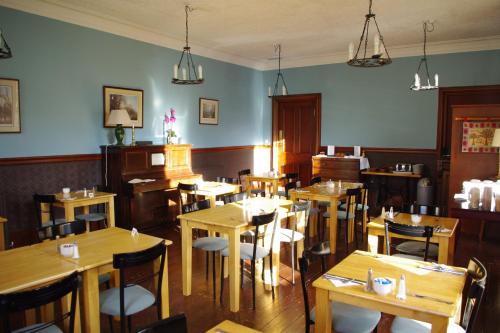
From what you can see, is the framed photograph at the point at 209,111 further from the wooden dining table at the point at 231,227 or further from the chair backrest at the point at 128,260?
the chair backrest at the point at 128,260

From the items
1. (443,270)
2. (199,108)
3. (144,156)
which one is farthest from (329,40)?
(443,270)

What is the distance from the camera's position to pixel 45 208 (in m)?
5.29

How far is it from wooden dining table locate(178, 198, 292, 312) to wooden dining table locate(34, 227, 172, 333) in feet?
2.27

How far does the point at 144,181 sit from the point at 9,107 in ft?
6.83

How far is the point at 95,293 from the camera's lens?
275 cm

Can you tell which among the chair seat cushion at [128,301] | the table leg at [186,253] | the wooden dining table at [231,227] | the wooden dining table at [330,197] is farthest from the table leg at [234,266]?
the wooden dining table at [330,197]

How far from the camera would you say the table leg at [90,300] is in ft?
8.91

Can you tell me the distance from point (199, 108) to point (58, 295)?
20.5 ft

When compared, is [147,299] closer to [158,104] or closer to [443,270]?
[443,270]

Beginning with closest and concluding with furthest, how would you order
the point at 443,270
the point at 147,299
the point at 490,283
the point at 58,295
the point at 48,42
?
the point at 58,295
the point at 443,270
the point at 147,299
the point at 490,283
the point at 48,42

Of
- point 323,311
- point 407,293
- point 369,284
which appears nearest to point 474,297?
point 407,293

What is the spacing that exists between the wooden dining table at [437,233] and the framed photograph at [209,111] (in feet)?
16.1

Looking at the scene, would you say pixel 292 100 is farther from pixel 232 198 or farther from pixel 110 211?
pixel 110 211

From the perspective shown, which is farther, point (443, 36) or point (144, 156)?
point (443, 36)
